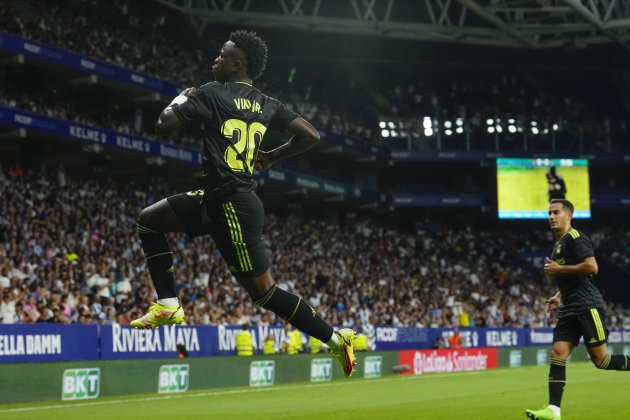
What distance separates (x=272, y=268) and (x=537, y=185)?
1696 centimetres

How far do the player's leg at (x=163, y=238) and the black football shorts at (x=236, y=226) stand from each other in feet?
0.09

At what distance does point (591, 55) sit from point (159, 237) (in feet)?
163

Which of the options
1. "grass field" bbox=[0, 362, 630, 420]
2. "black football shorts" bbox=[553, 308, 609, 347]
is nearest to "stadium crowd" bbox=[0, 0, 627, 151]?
"grass field" bbox=[0, 362, 630, 420]

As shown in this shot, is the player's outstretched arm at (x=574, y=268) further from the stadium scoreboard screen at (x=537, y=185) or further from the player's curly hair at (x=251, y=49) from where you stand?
the stadium scoreboard screen at (x=537, y=185)

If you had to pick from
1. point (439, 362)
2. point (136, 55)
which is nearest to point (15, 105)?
point (136, 55)

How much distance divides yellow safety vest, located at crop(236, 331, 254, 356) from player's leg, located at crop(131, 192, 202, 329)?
17.9 meters

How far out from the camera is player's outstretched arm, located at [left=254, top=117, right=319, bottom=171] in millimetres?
7867

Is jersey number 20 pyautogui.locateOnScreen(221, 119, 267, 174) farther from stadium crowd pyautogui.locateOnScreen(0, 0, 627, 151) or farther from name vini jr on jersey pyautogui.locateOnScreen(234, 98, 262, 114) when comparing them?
stadium crowd pyautogui.locateOnScreen(0, 0, 627, 151)

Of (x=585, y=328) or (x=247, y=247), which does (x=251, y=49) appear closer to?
(x=247, y=247)

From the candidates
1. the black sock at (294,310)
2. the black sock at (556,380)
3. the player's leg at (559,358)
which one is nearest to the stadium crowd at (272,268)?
the player's leg at (559,358)

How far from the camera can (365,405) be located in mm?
14211

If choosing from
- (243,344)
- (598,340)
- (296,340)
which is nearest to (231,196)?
(598,340)

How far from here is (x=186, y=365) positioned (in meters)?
22.4

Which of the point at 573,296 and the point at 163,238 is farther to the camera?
the point at 573,296
